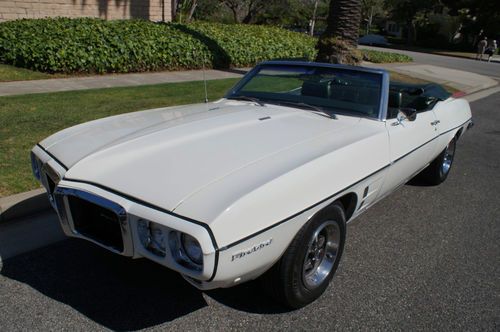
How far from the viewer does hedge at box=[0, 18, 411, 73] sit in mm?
10031

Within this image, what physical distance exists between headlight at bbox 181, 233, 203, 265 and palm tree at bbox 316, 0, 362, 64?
9964 millimetres

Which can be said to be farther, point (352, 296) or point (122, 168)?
point (352, 296)

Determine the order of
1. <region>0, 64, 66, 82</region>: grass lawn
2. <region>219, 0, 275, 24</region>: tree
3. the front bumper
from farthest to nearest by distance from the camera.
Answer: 1. <region>219, 0, 275, 24</region>: tree
2. <region>0, 64, 66, 82</region>: grass lawn
3. the front bumper

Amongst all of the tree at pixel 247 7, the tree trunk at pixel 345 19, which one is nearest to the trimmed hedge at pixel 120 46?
the tree trunk at pixel 345 19

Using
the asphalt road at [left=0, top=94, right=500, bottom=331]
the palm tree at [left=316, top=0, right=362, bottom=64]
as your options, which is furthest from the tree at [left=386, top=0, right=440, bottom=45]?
the asphalt road at [left=0, top=94, right=500, bottom=331]

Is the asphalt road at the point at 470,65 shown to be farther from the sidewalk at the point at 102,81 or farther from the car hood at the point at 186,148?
the car hood at the point at 186,148

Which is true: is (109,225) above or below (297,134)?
below

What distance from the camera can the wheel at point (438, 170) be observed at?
4984mm

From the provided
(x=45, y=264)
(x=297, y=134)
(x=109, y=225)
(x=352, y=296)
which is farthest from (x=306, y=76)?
(x=45, y=264)

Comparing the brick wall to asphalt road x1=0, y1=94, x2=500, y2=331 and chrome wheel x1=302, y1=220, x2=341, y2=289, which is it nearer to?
asphalt road x1=0, y1=94, x2=500, y2=331

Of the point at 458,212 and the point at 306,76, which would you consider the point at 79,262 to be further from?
the point at 458,212

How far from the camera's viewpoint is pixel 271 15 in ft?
104

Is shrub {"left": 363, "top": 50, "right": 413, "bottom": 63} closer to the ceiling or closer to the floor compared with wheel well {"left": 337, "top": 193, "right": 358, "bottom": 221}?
closer to the ceiling

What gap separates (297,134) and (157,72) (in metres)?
9.25
